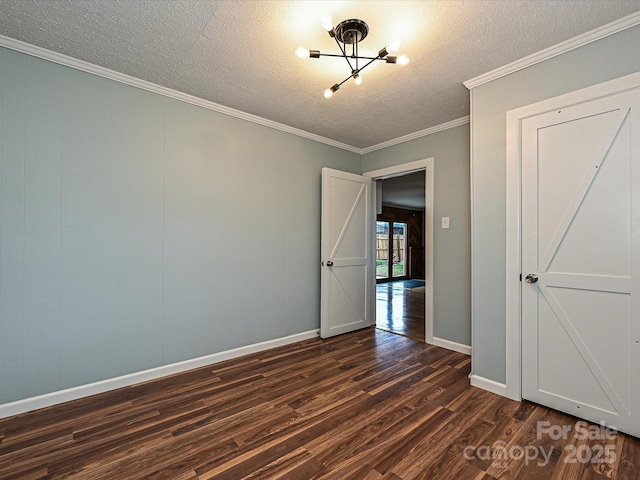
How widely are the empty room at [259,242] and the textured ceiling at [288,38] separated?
17mm

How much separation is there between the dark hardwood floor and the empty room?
0.05ft

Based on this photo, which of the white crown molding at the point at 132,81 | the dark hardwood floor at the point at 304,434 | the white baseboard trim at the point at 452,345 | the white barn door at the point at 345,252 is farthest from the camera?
the white barn door at the point at 345,252

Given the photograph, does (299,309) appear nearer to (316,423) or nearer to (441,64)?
(316,423)

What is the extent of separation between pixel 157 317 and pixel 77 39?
217cm

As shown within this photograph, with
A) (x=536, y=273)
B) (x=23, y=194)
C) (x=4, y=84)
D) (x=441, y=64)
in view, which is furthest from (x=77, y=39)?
(x=536, y=273)

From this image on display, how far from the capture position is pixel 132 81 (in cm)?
258

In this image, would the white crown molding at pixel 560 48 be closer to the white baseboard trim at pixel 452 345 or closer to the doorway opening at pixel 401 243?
the white baseboard trim at pixel 452 345

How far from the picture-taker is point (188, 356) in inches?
115

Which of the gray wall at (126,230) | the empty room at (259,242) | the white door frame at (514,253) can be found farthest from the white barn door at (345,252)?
the white door frame at (514,253)

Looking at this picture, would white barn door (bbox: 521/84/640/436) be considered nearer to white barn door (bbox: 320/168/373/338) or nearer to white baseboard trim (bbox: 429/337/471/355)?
white baseboard trim (bbox: 429/337/471/355)

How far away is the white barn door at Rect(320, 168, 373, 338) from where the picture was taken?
385 cm

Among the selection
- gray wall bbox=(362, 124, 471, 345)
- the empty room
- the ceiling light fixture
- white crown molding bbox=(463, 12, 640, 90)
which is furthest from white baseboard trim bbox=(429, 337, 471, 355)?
the ceiling light fixture

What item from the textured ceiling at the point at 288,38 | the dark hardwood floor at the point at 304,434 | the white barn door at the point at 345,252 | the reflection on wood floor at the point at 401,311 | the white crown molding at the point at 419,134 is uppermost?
the textured ceiling at the point at 288,38

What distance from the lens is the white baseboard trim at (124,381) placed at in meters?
2.16
